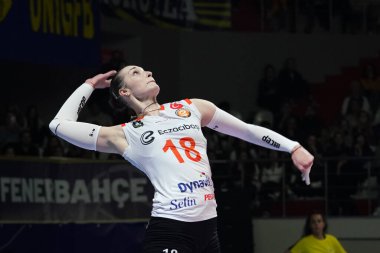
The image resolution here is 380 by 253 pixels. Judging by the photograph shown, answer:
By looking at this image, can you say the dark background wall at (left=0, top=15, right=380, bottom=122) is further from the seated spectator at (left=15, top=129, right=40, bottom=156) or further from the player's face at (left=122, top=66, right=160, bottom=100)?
the player's face at (left=122, top=66, right=160, bottom=100)

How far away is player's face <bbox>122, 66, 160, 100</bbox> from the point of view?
618 centimetres

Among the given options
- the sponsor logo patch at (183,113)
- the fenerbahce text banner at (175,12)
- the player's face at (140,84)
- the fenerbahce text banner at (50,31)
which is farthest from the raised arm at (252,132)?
the fenerbahce text banner at (175,12)

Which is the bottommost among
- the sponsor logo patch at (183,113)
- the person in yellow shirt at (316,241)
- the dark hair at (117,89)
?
the person in yellow shirt at (316,241)

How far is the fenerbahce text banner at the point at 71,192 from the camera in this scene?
1245cm

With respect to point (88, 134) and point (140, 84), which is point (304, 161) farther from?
point (88, 134)

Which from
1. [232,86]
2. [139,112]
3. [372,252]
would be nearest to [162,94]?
[232,86]

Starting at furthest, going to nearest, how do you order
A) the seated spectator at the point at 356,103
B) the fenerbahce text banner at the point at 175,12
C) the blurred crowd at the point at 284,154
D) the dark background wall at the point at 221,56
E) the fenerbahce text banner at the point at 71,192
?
the dark background wall at the point at 221,56, the fenerbahce text banner at the point at 175,12, the seated spectator at the point at 356,103, the blurred crowd at the point at 284,154, the fenerbahce text banner at the point at 71,192

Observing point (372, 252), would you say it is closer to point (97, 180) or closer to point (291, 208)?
point (291, 208)

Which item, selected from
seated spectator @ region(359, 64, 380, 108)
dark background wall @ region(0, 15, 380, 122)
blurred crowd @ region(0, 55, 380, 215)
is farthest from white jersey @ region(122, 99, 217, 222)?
Answer: seated spectator @ region(359, 64, 380, 108)

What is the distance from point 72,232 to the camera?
12820mm

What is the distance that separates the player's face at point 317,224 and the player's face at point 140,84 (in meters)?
6.70

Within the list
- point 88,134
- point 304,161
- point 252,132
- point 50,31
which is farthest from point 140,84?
point 50,31

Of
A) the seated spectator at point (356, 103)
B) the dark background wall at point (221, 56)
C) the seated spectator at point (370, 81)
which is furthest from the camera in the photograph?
the dark background wall at point (221, 56)

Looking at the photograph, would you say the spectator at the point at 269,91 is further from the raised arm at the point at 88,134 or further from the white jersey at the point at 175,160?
the white jersey at the point at 175,160
